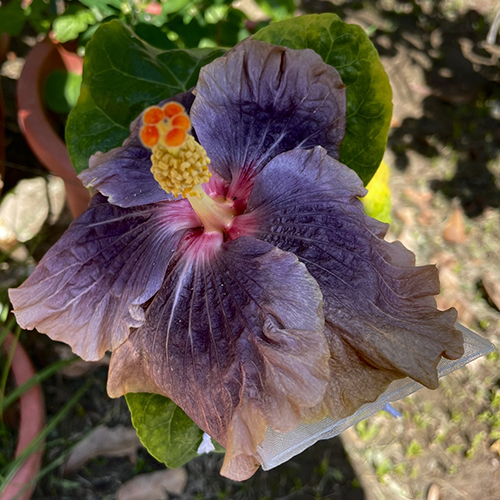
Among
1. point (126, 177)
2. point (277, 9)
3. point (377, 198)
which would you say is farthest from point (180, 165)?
point (277, 9)

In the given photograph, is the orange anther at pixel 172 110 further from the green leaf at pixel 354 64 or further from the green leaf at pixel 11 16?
the green leaf at pixel 11 16

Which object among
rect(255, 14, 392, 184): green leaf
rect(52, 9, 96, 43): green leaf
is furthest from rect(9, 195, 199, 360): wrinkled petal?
rect(52, 9, 96, 43): green leaf

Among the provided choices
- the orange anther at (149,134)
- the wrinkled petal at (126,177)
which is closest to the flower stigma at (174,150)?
the orange anther at (149,134)

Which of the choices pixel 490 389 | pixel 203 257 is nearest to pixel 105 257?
pixel 203 257

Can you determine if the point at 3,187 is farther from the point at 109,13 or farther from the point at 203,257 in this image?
the point at 203,257

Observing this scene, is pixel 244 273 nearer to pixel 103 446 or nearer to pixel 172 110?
pixel 172 110

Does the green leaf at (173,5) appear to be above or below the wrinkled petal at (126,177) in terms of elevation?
above
